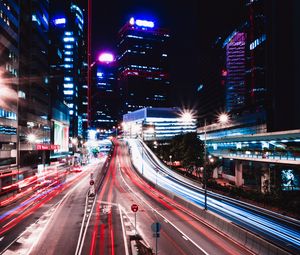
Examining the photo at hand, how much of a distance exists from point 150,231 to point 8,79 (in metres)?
47.6

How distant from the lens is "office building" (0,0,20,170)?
59312mm

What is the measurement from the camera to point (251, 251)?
74.0ft

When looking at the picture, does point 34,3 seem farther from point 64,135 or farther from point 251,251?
point 251,251

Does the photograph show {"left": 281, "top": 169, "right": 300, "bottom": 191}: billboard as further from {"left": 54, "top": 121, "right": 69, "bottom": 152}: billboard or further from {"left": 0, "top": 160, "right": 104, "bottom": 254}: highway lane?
{"left": 54, "top": 121, "right": 69, "bottom": 152}: billboard

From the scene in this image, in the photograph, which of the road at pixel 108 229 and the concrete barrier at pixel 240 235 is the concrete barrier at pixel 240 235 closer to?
the concrete barrier at pixel 240 235

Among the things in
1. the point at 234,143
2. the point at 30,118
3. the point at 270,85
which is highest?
the point at 270,85

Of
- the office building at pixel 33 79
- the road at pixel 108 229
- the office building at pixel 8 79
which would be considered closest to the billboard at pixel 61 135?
the office building at pixel 33 79

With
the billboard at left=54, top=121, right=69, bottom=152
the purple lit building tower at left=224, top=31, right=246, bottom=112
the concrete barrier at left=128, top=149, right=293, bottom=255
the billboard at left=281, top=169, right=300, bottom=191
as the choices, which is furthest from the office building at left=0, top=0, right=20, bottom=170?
the purple lit building tower at left=224, top=31, right=246, bottom=112

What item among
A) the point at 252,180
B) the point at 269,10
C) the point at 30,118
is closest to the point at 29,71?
the point at 30,118

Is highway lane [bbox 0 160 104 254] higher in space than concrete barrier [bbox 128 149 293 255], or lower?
lower

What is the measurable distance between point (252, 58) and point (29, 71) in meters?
71.7

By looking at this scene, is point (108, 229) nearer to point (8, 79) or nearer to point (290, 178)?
point (290, 178)

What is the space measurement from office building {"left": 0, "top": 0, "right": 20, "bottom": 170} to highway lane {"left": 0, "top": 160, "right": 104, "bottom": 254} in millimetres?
15236

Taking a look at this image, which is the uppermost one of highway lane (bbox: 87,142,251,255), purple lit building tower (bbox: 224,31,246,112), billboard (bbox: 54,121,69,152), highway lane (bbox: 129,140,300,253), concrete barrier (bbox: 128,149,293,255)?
purple lit building tower (bbox: 224,31,246,112)
